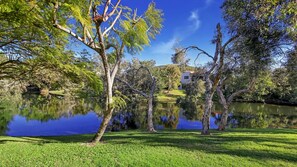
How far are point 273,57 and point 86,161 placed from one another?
10247 mm

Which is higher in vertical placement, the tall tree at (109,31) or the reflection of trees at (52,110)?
the tall tree at (109,31)

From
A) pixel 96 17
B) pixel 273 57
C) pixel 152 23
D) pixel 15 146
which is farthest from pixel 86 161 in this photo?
pixel 273 57

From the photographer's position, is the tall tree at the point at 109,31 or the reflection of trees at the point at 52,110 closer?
the tall tree at the point at 109,31

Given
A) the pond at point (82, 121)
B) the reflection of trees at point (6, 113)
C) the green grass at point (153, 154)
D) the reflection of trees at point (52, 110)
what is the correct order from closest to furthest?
the green grass at point (153, 154) → the reflection of trees at point (6, 113) → the pond at point (82, 121) → the reflection of trees at point (52, 110)

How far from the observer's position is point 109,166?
21.2 feet

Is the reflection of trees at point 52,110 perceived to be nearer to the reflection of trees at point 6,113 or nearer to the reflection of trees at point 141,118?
the reflection of trees at point 6,113

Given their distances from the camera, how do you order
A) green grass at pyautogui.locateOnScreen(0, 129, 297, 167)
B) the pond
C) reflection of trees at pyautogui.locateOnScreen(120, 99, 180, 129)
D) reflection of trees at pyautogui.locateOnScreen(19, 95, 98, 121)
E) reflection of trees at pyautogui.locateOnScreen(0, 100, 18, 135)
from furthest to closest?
reflection of trees at pyautogui.locateOnScreen(19, 95, 98, 121)
reflection of trees at pyautogui.locateOnScreen(120, 99, 180, 129)
the pond
reflection of trees at pyautogui.locateOnScreen(0, 100, 18, 135)
green grass at pyautogui.locateOnScreen(0, 129, 297, 167)

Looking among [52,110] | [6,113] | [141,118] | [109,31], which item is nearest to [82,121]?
[141,118]

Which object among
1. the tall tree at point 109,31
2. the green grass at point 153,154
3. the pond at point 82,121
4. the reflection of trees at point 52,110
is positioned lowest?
the green grass at point 153,154

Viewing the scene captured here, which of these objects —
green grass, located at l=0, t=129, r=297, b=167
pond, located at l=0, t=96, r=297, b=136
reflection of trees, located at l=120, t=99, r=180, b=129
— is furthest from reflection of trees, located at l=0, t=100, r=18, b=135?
green grass, located at l=0, t=129, r=297, b=167

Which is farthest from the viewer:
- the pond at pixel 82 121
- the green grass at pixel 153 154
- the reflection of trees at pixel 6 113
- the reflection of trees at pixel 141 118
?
the reflection of trees at pixel 141 118

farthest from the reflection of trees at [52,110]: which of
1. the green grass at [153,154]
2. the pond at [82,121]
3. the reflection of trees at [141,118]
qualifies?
the green grass at [153,154]

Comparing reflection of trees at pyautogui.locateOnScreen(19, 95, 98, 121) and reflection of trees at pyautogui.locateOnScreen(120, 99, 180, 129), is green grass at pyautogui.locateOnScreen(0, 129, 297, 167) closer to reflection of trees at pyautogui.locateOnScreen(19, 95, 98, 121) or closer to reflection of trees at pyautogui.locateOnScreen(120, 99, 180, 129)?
reflection of trees at pyautogui.locateOnScreen(120, 99, 180, 129)

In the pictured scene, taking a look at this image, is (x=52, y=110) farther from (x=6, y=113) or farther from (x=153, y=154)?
(x=153, y=154)
